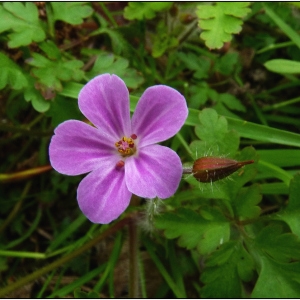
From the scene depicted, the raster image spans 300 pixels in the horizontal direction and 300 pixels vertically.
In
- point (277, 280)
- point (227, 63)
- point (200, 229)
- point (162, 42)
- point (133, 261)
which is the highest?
point (162, 42)

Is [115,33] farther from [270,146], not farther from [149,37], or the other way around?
[270,146]

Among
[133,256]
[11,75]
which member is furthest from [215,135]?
[11,75]

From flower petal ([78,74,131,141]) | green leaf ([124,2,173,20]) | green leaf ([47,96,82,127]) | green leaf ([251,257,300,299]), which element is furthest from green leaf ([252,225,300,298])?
green leaf ([124,2,173,20])

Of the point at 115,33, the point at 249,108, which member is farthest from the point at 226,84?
the point at 115,33

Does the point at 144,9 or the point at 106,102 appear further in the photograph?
the point at 144,9

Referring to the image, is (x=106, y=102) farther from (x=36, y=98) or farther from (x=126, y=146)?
(x=36, y=98)

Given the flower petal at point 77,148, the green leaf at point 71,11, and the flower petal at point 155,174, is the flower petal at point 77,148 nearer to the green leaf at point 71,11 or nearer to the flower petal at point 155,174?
the flower petal at point 155,174

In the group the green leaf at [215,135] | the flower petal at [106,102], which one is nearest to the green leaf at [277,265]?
the green leaf at [215,135]
